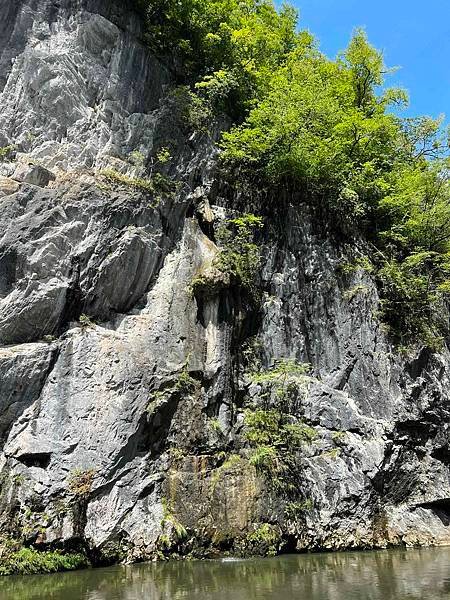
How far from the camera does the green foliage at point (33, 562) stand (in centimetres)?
958

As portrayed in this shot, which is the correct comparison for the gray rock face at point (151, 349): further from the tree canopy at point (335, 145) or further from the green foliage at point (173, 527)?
the tree canopy at point (335, 145)

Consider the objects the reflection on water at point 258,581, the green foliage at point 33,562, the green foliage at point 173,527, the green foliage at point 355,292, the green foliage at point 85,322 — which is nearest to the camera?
the reflection on water at point 258,581

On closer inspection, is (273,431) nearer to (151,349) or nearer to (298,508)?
(298,508)

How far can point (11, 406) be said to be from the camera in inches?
445

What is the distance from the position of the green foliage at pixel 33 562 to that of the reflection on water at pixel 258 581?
0.39 m

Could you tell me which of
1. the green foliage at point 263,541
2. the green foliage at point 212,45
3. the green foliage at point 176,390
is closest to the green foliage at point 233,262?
the green foliage at point 176,390

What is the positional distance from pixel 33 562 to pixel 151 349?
508cm

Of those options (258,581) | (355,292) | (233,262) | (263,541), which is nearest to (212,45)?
(233,262)

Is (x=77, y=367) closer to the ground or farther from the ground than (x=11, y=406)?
farther from the ground

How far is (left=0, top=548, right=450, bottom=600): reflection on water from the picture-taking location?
7147mm

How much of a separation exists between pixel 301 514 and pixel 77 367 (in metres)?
6.16

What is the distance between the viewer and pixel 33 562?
9.66 meters

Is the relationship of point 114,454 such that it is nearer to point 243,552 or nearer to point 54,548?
point 54,548

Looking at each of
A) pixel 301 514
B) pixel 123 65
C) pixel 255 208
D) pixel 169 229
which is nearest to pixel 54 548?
pixel 301 514
